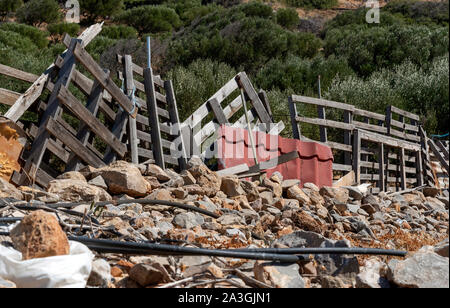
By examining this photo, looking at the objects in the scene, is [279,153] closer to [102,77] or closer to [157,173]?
[157,173]

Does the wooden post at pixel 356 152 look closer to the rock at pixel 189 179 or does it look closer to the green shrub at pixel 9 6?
the rock at pixel 189 179

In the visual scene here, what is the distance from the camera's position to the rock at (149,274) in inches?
110

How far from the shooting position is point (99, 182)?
588 cm

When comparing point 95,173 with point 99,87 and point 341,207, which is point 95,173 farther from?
point 341,207

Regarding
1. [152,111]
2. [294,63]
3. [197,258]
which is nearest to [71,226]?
[197,258]

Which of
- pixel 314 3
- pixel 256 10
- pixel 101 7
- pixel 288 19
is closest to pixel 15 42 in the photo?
pixel 256 10

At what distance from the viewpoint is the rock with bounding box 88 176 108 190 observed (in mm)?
5867

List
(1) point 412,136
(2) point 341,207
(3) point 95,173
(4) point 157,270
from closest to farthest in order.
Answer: (4) point 157,270 → (3) point 95,173 → (2) point 341,207 → (1) point 412,136

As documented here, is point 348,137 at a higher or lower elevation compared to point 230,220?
higher

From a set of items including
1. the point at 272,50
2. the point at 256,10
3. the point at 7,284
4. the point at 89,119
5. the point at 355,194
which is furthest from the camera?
the point at 256,10

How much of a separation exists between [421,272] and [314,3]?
41.7 m

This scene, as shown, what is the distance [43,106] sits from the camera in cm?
719

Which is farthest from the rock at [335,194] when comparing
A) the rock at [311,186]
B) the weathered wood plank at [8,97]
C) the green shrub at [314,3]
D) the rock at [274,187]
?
the green shrub at [314,3]
